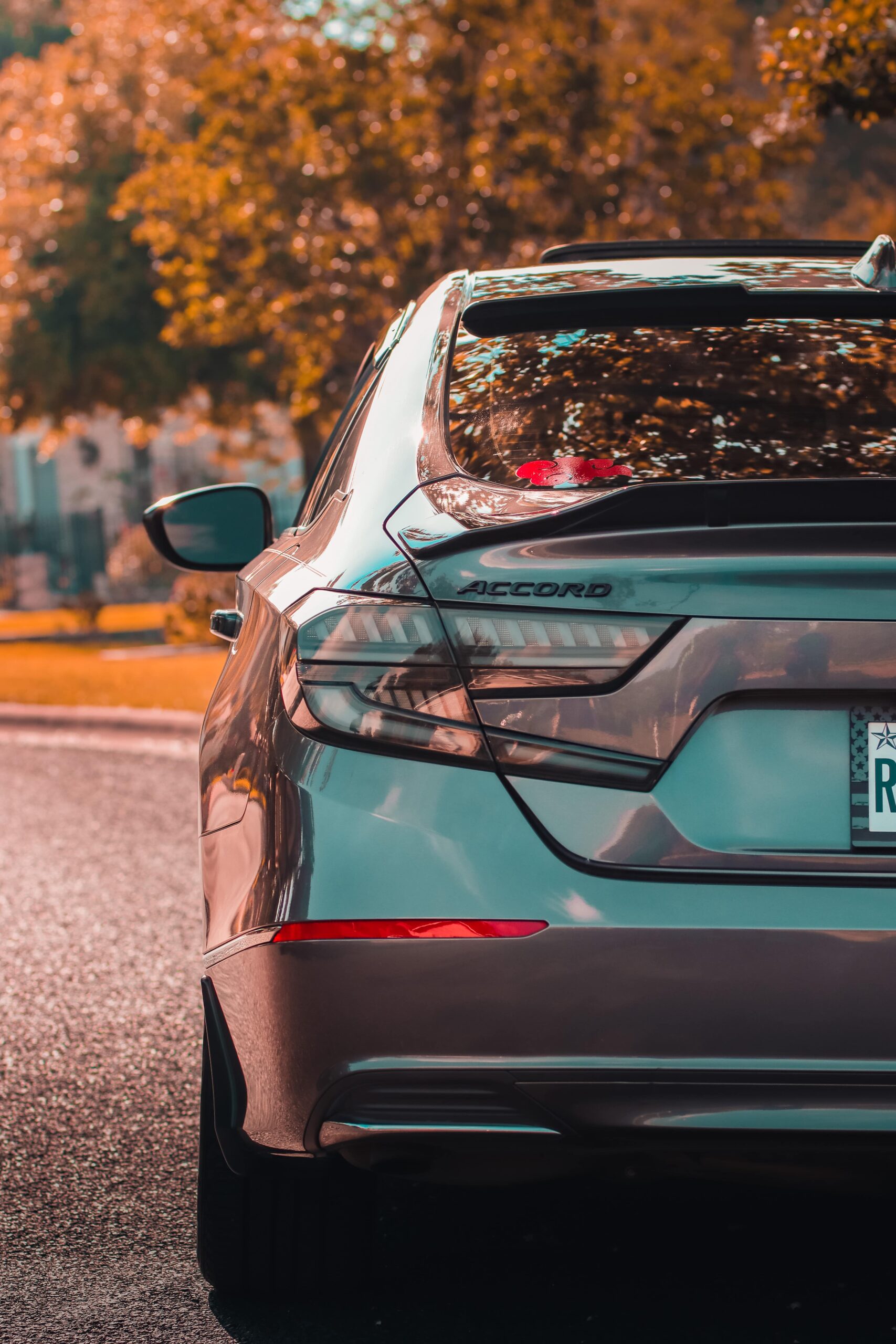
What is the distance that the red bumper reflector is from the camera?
208 centimetres

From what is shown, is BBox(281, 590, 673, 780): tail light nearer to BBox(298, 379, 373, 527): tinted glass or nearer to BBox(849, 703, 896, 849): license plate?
BBox(849, 703, 896, 849): license plate

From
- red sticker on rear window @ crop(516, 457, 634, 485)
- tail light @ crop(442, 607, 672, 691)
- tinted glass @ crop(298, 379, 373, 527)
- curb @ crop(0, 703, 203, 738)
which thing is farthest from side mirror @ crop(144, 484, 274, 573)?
curb @ crop(0, 703, 203, 738)

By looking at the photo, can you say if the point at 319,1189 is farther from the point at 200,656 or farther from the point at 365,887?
the point at 200,656

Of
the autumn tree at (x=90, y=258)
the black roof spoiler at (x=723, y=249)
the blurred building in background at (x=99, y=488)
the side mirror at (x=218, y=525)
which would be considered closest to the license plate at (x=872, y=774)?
the black roof spoiler at (x=723, y=249)

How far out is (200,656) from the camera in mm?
16969

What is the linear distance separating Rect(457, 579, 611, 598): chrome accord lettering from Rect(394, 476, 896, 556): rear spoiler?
0.07 metres

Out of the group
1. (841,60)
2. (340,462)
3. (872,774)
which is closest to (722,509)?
(872,774)

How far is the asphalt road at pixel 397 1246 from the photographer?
2.64 meters

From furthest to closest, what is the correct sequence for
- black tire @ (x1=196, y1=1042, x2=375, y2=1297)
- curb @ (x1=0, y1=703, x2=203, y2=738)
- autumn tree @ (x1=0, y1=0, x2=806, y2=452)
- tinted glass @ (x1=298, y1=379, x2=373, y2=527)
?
autumn tree @ (x1=0, y1=0, x2=806, y2=452) < curb @ (x1=0, y1=703, x2=203, y2=738) < tinted glass @ (x1=298, y1=379, x2=373, y2=527) < black tire @ (x1=196, y1=1042, x2=375, y2=1297)

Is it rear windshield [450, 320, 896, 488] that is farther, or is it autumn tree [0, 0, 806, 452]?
autumn tree [0, 0, 806, 452]

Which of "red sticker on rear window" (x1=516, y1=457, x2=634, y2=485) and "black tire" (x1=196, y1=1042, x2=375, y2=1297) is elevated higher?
"red sticker on rear window" (x1=516, y1=457, x2=634, y2=485)

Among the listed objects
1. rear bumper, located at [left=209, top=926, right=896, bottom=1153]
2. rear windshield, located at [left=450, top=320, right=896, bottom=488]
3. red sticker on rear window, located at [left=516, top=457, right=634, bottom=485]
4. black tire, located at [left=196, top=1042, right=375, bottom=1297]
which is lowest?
black tire, located at [left=196, top=1042, right=375, bottom=1297]

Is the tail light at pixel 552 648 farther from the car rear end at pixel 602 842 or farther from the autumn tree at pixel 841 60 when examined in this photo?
the autumn tree at pixel 841 60

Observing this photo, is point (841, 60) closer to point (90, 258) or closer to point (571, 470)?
point (571, 470)
